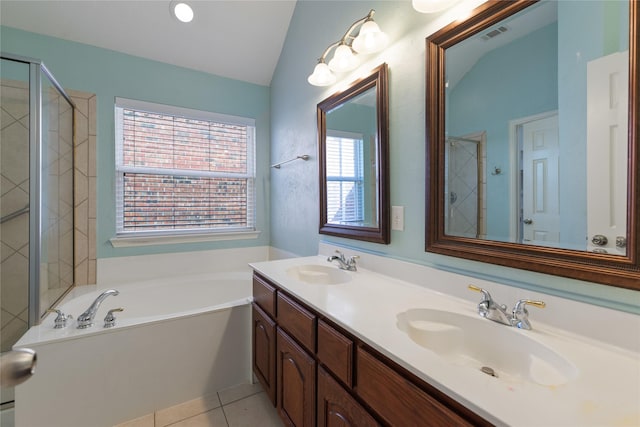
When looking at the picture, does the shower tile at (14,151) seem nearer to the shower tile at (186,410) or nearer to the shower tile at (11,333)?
the shower tile at (11,333)

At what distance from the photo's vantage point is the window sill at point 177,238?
90.6 inches

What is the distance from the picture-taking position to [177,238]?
99.1 inches

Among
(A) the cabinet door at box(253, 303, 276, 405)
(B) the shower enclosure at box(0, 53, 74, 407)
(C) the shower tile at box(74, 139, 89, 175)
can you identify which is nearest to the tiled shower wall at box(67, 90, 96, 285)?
(C) the shower tile at box(74, 139, 89, 175)

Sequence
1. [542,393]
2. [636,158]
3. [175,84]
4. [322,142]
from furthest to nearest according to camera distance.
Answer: [175,84]
[322,142]
[636,158]
[542,393]

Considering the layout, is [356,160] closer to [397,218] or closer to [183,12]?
[397,218]

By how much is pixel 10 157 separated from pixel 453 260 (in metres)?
2.80

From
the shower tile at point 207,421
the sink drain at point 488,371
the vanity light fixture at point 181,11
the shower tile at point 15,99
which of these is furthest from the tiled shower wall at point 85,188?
the sink drain at point 488,371

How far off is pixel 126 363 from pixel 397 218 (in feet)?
5.63

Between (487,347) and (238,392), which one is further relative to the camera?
(238,392)

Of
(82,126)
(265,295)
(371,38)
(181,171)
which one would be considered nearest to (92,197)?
(82,126)

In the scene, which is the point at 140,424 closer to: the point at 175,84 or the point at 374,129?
the point at 374,129

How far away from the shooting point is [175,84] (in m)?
2.48

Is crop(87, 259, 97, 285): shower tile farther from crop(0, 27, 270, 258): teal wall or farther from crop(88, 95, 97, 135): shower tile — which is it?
crop(88, 95, 97, 135): shower tile

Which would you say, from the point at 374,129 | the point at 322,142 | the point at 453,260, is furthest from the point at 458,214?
the point at 322,142
